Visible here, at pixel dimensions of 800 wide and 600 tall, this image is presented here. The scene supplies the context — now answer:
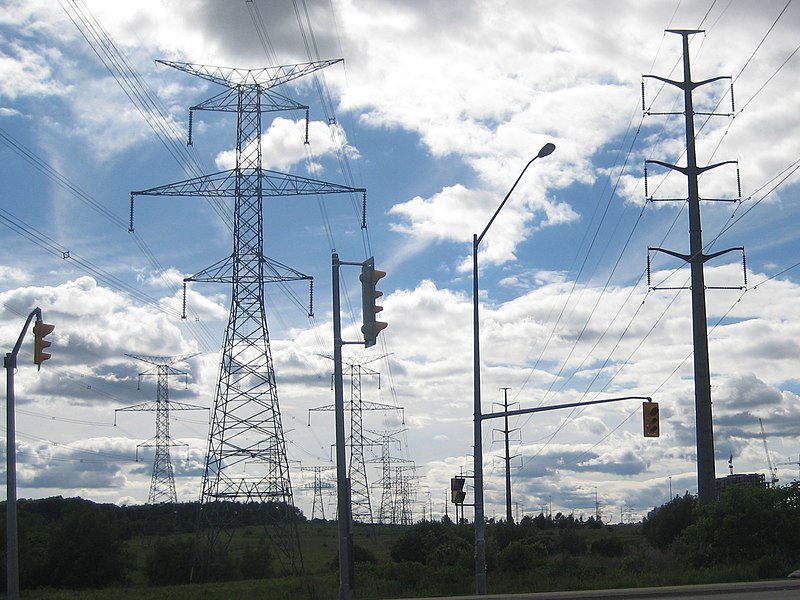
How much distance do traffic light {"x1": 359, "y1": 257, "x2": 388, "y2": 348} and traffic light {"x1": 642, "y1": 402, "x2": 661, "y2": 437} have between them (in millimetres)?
10986

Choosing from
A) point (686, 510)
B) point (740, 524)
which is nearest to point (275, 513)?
point (740, 524)

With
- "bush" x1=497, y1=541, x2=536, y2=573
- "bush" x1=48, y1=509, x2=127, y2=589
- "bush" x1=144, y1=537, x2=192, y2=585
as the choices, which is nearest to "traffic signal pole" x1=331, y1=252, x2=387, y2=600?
"bush" x1=497, y1=541, x2=536, y2=573

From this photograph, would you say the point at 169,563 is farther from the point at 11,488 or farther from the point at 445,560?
the point at 11,488

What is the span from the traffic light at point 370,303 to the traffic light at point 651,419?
36.0 ft

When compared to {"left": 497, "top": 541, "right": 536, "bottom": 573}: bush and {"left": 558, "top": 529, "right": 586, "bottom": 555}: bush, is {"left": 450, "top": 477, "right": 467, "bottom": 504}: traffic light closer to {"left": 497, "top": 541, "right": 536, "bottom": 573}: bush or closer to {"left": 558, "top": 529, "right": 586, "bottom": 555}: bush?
{"left": 497, "top": 541, "right": 536, "bottom": 573}: bush

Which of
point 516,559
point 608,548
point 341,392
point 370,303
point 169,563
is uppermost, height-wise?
point 370,303

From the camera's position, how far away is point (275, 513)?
43.8 meters

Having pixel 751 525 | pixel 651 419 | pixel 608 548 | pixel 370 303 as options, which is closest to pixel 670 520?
pixel 608 548

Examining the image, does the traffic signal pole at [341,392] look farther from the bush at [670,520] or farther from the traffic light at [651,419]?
the bush at [670,520]

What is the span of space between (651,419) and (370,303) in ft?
38.2

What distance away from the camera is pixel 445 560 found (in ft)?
176

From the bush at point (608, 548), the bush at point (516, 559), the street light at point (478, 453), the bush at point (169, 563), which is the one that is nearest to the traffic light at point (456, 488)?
the street light at point (478, 453)

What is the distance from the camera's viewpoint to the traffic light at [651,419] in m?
28.8

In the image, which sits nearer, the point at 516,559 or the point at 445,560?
the point at 516,559
